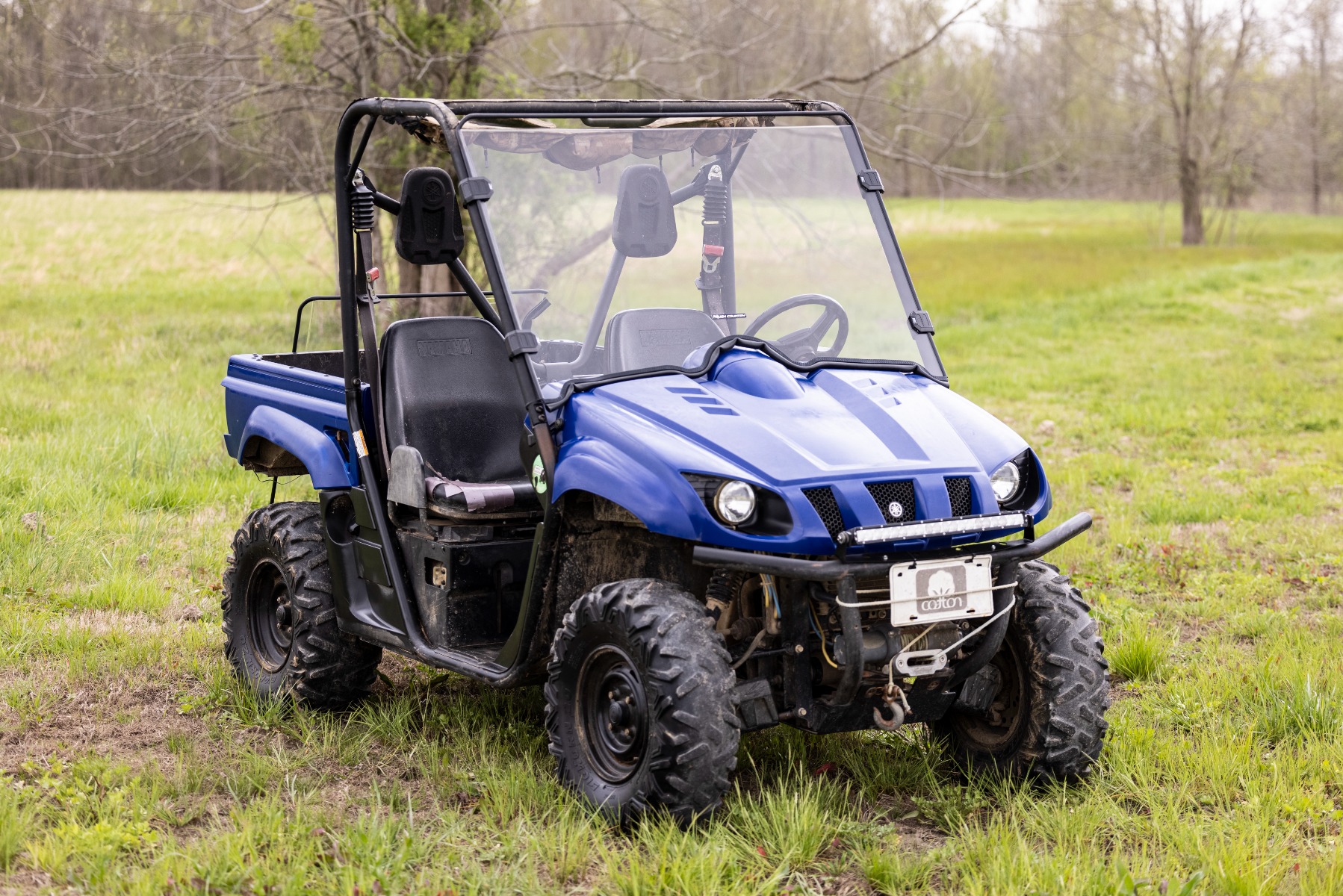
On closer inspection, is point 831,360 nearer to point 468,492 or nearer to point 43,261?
point 468,492

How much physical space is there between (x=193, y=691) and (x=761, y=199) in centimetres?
268

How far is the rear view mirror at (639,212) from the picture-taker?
4527 millimetres

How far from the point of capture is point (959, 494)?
375 centimetres

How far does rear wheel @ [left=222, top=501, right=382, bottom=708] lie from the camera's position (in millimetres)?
4871

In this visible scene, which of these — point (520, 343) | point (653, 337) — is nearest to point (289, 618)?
point (520, 343)

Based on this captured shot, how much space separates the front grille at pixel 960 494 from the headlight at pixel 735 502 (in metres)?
0.55

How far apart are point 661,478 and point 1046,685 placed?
1.29 meters

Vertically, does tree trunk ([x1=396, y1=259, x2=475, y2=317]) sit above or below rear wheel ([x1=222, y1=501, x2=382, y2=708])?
above

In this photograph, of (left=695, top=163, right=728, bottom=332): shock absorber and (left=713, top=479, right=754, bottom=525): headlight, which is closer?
(left=713, top=479, right=754, bottom=525): headlight

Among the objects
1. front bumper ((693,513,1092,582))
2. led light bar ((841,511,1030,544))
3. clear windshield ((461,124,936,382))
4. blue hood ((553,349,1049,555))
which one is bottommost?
front bumper ((693,513,1092,582))

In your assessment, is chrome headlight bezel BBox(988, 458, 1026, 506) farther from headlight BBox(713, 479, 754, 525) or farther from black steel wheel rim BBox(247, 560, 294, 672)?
black steel wheel rim BBox(247, 560, 294, 672)

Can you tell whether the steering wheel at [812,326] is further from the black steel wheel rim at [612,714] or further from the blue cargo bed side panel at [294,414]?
the blue cargo bed side panel at [294,414]

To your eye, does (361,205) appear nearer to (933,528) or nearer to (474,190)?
(474,190)

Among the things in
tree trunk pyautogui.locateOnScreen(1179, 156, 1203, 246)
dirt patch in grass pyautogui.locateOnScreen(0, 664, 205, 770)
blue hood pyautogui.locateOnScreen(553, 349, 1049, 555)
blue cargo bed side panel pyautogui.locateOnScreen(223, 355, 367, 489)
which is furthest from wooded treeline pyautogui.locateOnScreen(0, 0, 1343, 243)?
tree trunk pyautogui.locateOnScreen(1179, 156, 1203, 246)
